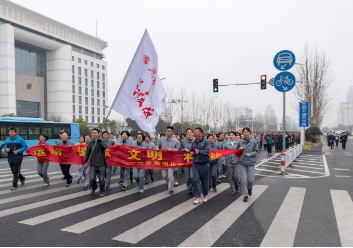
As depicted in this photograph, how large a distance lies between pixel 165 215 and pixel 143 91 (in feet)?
11.4

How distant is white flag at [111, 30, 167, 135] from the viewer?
23.1 ft

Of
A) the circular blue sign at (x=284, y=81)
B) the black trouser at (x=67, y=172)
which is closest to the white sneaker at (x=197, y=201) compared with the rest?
the black trouser at (x=67, y=172)

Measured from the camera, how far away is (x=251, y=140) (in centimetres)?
718

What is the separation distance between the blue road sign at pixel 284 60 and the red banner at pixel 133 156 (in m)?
4.97

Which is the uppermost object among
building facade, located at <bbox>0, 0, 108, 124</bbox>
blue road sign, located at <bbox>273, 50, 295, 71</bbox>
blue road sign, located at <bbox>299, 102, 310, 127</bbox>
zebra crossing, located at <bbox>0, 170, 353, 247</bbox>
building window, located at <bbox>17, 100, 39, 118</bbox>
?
building facade, located at <bbox>0, 0, 108, 124</bbox>

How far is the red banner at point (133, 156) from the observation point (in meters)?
7.70

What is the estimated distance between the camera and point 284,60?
10594 millimetres

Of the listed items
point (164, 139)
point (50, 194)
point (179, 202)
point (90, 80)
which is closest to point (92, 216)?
point (179, 202)

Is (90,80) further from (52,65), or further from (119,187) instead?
(119,187)

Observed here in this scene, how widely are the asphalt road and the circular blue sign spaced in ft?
12.9

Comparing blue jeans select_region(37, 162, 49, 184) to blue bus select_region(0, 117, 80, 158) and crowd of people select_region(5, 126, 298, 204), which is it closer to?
crowd of people select_region(5, 126, 298, 204)

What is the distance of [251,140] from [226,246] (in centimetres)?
362

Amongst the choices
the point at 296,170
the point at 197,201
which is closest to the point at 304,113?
the point at 296,170

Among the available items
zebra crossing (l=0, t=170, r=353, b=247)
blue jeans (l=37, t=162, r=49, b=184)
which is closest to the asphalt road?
zebra crossing (l=0, t=170, r=353, b=247)
